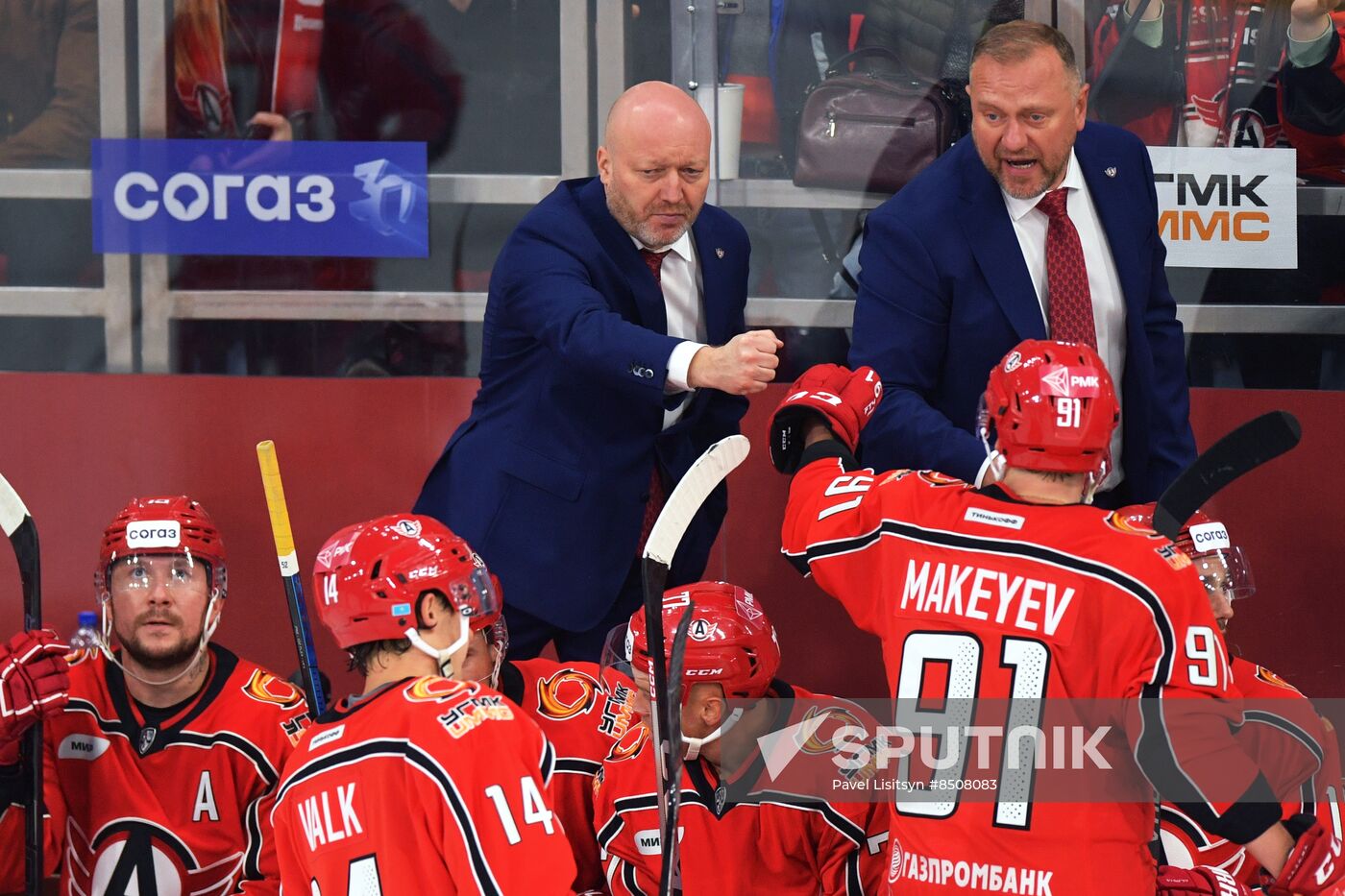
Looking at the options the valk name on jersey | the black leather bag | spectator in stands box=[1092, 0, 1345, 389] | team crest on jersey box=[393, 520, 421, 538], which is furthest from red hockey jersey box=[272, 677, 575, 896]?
spectator in stands box=[1092, 0, 1345, 389]

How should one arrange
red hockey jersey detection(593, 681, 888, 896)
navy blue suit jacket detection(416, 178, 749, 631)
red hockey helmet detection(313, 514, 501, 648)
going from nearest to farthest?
red hockey helmet detection(313, 514, 501, 648)
red hockey jersey detection(593, 681, 888, 896)
navy blue suit jacket detection(416, 178, 749, 631)

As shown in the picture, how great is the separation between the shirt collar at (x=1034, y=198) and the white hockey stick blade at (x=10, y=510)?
203 cm

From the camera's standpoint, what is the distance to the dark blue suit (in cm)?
336

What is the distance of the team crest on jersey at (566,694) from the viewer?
11.2ft

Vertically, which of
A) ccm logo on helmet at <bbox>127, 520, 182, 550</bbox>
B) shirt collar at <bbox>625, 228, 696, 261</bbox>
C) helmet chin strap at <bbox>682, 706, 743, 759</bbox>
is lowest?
helmet chin strap at <bbox>682, 706, 743, 759</bbox>

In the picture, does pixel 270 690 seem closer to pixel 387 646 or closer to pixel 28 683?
pixel 28 683

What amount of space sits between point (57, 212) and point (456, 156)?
105 centimetres

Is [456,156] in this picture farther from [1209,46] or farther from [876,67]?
[1209,46]

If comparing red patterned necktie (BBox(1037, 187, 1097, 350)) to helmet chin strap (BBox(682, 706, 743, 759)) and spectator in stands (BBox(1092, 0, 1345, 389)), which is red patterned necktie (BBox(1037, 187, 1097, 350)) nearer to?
helmet chin strap (BBox(682, 706, 743, 759))

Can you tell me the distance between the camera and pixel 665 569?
10.0ft

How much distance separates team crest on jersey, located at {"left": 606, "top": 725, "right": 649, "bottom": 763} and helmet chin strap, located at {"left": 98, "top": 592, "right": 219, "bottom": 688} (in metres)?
0.83

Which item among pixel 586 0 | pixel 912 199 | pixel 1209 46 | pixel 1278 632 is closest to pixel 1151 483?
pixel 912 199

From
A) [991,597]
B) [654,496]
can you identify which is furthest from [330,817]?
[654,496]

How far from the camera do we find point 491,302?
3.66 metres
